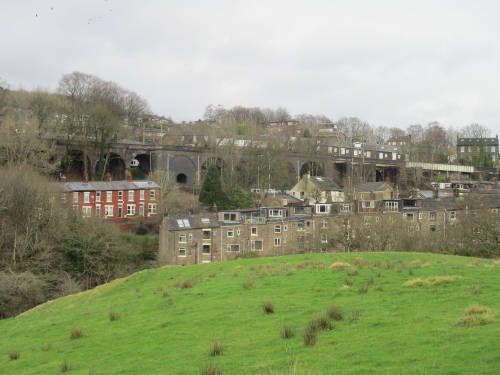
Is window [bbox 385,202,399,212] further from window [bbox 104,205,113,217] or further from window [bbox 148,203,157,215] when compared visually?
window [bbox 104,205,113,217]

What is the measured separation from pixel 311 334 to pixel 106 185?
5862 centimetres

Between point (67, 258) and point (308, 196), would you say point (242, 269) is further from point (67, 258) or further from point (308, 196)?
point (308, 196)

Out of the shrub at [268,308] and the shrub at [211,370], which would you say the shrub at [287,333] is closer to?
the shrub at [211,370]

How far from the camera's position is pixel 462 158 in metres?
128

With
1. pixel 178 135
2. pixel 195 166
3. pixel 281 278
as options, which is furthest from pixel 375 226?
pixel 178 135

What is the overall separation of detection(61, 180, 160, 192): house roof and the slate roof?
57.4 ft

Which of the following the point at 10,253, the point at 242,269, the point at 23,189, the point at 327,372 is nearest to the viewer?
the point at 327,372

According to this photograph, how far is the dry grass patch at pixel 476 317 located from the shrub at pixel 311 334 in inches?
143

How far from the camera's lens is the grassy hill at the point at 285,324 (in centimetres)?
1062

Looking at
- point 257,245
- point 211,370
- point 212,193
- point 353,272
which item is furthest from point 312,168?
point 211,370

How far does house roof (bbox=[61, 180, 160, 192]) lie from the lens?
64500 mm

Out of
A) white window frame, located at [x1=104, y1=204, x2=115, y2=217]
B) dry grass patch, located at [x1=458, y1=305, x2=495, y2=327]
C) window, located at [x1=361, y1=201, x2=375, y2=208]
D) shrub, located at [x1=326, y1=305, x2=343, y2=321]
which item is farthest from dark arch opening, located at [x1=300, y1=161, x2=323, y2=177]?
dry grass patch, located at [x1=458, y1=305, x2=495, y2=327]

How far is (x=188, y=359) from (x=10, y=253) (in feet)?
127

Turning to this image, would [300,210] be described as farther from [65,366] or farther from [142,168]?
[65,366]
